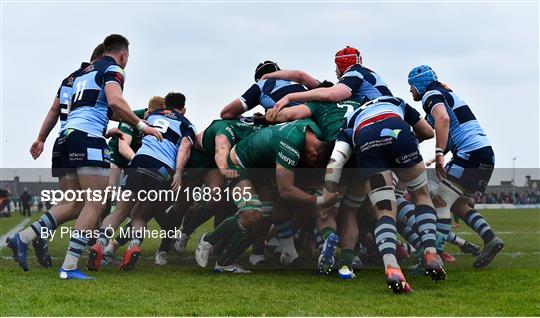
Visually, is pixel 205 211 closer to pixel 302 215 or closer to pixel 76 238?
pixel 302 215

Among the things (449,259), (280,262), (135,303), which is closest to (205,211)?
(280,262)

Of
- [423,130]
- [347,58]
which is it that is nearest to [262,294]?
[423,130]

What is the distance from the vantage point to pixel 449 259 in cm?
820

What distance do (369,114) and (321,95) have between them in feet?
2.94

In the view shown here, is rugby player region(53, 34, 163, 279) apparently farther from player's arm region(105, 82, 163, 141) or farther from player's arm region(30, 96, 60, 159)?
player's arm region(30, 96, 60, 159)

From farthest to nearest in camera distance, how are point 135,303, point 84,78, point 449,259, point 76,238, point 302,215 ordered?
point 449,259, point 302,215, point 84,78, point 76,238, point 135,303

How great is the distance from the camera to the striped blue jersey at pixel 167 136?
25.1ft

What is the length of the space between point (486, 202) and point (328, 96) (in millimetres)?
47030

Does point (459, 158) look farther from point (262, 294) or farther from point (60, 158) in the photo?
point (60, 158)

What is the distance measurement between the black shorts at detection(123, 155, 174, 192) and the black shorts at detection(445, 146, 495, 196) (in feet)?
10.5

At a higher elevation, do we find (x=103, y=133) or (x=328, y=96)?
(x=328, y=96)

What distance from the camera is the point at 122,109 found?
6281 mm

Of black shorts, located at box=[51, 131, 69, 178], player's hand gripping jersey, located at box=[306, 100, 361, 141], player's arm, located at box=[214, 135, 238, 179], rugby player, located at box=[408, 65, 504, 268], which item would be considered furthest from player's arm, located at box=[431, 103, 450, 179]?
black shorts, located at box=[51, 131, 69, 178]

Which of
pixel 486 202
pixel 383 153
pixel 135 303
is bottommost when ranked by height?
pixel 486 202
